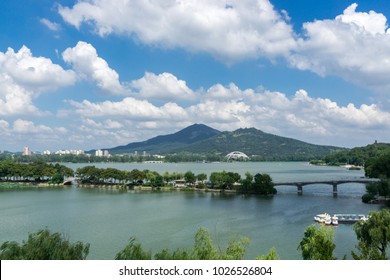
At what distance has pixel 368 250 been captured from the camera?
6801 mm

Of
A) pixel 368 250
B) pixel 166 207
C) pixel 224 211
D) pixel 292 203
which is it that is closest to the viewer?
pixel 368 250

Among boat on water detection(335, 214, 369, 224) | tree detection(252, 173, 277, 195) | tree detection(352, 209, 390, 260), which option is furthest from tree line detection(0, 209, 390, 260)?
tree detection(252, 173, 277, 195)

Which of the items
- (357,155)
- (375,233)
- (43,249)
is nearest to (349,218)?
(375,233)

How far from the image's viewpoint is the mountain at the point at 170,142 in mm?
90625

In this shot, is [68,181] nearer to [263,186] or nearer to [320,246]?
[263,186]

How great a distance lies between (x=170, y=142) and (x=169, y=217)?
7846 centimetres

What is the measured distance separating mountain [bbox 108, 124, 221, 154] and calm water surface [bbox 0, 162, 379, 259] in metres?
65.6

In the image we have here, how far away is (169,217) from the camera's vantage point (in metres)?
15.2

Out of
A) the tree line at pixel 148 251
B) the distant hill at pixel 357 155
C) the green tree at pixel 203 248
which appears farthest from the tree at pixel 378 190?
the distant hill at pixel 357 155

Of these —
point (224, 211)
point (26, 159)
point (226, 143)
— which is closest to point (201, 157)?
point (226, 143)

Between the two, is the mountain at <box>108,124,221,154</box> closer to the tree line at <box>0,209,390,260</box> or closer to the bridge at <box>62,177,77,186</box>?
the bridge at <box>62,177,77,186</box>
